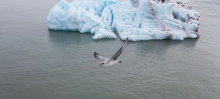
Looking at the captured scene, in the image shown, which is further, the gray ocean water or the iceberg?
the iceberg

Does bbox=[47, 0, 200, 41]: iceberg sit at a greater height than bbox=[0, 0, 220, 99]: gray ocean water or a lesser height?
greater

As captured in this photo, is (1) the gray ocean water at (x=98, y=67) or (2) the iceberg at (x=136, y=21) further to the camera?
(2) the iceberg at (x=136, y=21)

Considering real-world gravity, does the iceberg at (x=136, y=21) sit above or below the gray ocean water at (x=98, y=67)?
above

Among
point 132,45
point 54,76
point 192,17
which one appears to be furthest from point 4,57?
point 192,17
